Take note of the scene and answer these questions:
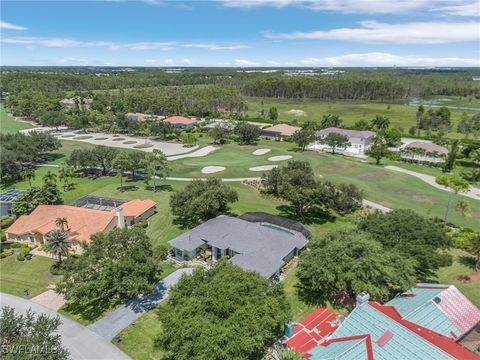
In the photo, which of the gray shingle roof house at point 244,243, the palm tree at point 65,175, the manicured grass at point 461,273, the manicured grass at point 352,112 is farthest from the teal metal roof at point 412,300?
the manicured grass at point 352,112

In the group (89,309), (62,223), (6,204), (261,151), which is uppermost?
(62,223)

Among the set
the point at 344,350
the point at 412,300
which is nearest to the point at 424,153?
the point at 412,300

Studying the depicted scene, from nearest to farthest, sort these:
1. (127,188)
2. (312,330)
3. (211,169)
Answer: (312,330) → (127,188) → (211,169)

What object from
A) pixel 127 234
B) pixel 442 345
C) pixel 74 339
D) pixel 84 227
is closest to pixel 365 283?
pixel 442 345

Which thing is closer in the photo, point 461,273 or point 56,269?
point 461,273

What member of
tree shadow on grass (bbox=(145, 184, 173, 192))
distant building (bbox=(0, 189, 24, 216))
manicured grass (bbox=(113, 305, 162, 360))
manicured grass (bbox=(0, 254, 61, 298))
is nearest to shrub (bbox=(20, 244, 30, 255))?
manicured grass (bbox=(0, 254, 61, 298))

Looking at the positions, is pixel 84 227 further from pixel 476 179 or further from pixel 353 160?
pixel 476 179

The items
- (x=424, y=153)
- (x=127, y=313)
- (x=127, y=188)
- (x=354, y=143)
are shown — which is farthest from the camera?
(x=354, y=143)

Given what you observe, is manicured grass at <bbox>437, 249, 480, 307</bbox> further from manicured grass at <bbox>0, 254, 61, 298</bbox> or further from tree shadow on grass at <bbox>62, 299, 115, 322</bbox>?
manicured grass at <bbox>0, 254, 61, 298</bbox>

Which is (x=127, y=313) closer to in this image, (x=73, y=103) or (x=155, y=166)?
(x=155, y=166)
